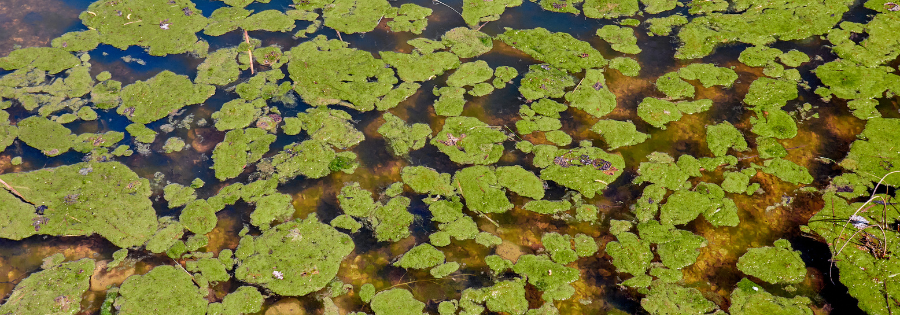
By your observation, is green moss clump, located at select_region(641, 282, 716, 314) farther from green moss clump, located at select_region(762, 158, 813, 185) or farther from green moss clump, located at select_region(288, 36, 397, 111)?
green moss clump, located at select_region(288, 36, 397, 111)

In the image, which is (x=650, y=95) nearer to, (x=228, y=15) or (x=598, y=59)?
(x=598, y=59)

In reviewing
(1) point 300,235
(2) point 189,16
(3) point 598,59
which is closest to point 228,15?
(2) point 189,16

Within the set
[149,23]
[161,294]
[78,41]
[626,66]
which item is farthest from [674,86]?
[78,41]

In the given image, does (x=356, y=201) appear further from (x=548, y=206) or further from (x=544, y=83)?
(x=544, y=83)

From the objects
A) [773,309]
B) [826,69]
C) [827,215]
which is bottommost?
[773,309]

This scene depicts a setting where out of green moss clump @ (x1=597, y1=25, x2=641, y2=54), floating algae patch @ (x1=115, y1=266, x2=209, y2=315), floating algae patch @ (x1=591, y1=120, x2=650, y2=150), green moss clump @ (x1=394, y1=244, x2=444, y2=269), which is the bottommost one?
floating algae patch @ (x1=115, y1=266, x2=209, y2=315)

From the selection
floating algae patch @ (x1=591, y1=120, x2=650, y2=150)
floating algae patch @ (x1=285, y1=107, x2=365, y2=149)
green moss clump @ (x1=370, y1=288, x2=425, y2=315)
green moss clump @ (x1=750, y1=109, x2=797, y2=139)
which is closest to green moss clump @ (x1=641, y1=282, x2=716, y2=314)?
floating algae patch @ (x1=591, y1=120, x2=650, y2=150)

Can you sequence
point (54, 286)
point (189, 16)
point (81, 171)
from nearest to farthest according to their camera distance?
point (54, 286)
point (81, 171)
point (189, 16)

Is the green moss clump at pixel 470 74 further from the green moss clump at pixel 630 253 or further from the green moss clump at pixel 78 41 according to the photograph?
the green moss clump at pixel 78 41
